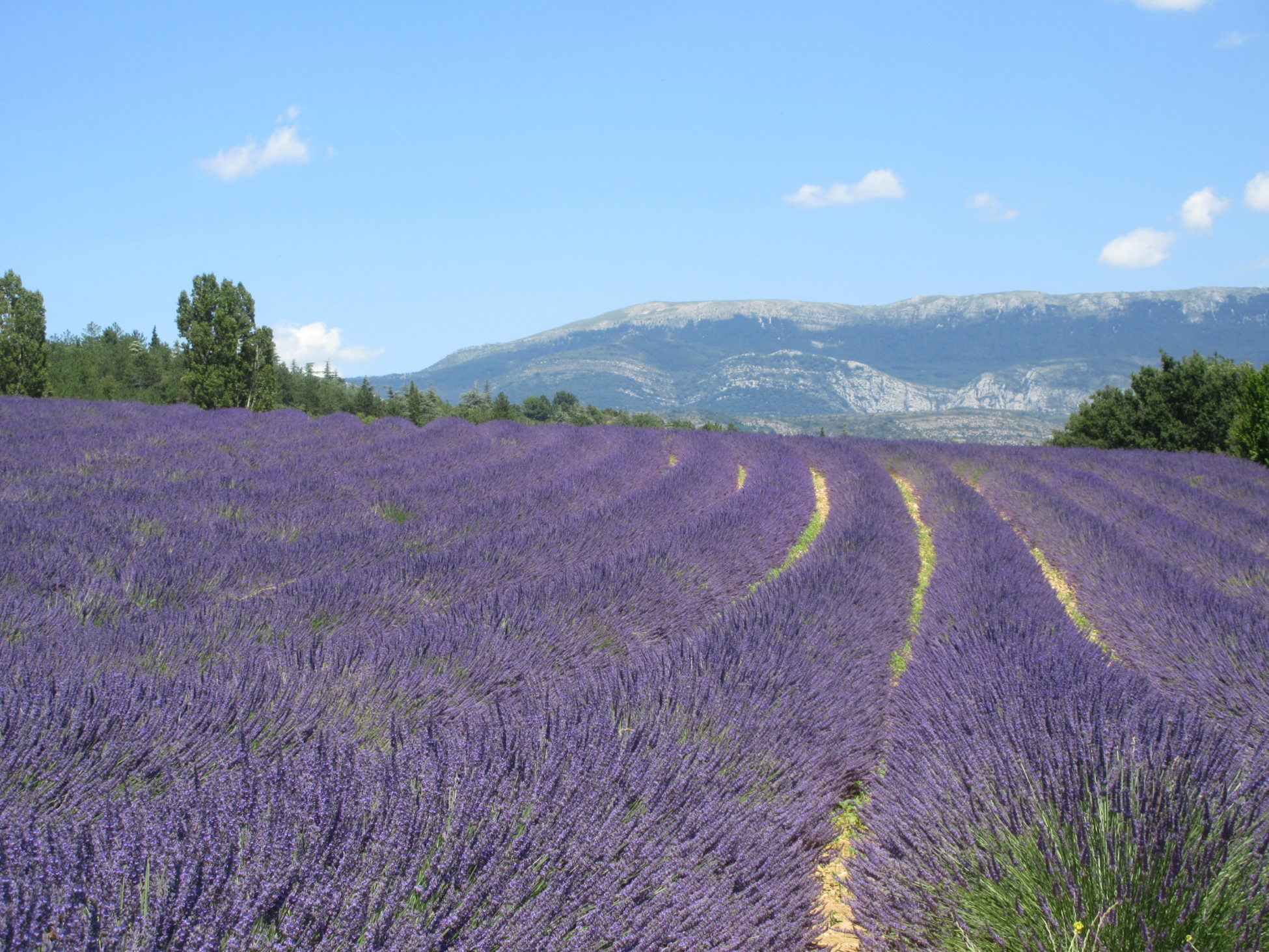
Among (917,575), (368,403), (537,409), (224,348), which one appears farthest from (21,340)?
(537,409)

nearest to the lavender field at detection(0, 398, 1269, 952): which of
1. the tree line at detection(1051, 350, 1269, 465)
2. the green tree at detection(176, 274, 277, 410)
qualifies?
the tree line at detection(1051, 350, 1269, 465)

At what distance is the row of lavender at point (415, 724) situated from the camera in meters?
1.25

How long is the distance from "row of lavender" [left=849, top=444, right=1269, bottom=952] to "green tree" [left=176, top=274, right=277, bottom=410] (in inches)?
1252

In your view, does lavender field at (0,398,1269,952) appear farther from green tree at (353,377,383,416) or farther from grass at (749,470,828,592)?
green tree at (353,377,383,416)

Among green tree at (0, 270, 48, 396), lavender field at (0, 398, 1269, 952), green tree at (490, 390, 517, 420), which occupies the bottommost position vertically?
lavender field at (0, 398, 1269, 952)

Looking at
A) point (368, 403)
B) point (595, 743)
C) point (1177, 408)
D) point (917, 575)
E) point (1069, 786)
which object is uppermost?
point (368, 403)

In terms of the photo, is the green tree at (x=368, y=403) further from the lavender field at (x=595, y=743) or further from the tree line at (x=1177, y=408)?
the lavender field at (x=595, y=743)

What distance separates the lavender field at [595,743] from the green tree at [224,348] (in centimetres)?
2766

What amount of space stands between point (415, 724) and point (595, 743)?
786mm

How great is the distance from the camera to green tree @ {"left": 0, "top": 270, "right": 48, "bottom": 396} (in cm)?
3020

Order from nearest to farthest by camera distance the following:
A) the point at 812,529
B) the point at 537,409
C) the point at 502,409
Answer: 1. the point at 812,529
2. the point at 502,409
3. the point at 537,409

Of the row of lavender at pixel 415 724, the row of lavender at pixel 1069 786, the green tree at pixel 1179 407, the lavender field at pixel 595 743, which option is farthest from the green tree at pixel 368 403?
the row of lavender at pixel 1069 786

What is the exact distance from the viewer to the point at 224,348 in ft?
103

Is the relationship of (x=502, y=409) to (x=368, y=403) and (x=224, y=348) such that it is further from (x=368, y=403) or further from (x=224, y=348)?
(x=224, y=348)
